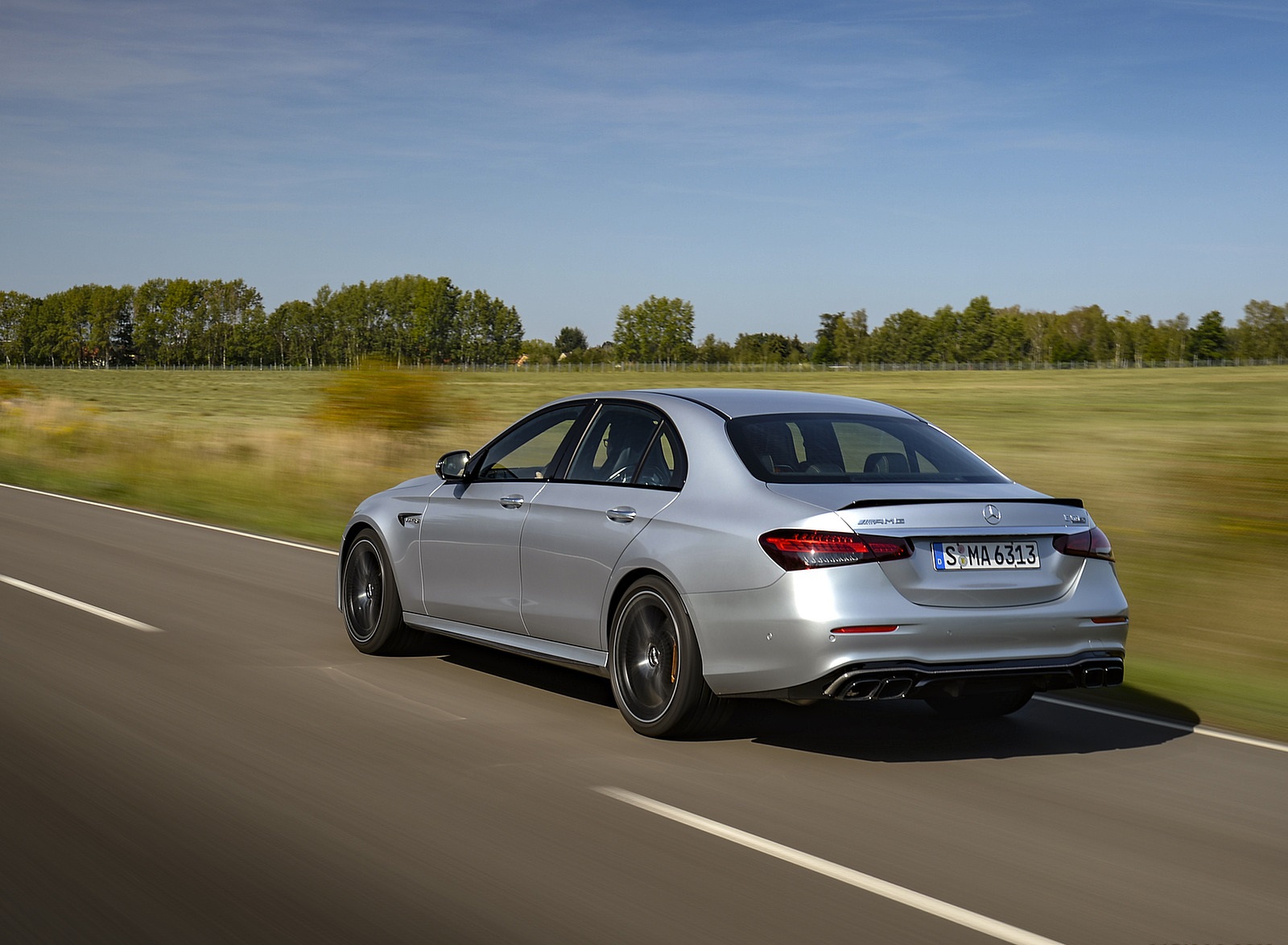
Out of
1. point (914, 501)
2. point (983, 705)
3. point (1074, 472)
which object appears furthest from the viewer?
point (1074, 472)

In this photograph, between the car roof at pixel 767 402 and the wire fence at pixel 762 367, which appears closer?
the car roof at pixel 767 402

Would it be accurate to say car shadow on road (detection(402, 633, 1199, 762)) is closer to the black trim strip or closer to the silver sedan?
the silver sedan

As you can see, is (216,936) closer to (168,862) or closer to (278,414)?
(168,862)

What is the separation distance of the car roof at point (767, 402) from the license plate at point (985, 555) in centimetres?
113

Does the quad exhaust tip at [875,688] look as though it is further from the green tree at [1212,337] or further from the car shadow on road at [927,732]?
the green tree at [1212,337]

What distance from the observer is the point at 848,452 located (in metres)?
6.46

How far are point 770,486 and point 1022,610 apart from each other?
1167 mm

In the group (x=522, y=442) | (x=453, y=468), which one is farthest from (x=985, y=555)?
(x=453, y=468)

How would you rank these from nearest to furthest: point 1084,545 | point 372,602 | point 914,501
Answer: point 914,501 < point 1084,545 < point 372,602

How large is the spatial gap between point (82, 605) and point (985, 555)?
693cm

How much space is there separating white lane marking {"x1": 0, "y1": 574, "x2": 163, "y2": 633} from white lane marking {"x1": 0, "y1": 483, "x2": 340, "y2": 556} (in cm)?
330

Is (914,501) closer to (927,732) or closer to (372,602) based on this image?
(927,732)

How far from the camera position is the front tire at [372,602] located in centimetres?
820

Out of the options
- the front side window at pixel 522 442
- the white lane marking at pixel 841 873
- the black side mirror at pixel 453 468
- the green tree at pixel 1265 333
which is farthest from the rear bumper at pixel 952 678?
the green tree at pixel 1265 333
